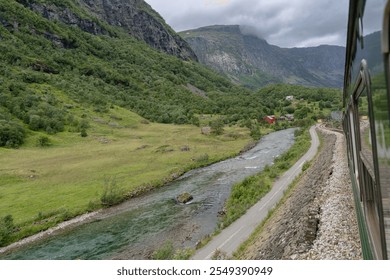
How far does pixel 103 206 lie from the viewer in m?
38.5

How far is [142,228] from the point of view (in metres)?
29.9

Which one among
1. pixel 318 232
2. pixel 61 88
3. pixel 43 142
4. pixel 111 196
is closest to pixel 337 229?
pixel 318 232

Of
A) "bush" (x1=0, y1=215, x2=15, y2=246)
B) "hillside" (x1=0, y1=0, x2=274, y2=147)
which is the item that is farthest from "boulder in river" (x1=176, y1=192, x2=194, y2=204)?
"hillside" (x1=0, y1=0, x2=274, y2=147)

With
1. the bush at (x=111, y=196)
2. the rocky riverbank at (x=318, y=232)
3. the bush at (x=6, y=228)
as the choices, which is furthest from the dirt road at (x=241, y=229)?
the bush at (x=6, y=228)

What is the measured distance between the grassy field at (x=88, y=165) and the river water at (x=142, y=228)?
395 centimetres

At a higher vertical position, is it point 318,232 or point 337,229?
point 337,229

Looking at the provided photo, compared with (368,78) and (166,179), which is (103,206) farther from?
(368,78)

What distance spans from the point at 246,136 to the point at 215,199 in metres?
56.1

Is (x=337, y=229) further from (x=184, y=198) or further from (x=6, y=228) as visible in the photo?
(x=6, y=228)

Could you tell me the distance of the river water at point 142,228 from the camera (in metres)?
25.9

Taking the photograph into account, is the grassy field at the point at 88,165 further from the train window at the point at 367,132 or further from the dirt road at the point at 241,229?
the train window at the point at 367,132

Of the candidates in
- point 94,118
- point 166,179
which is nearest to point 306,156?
point 166,179

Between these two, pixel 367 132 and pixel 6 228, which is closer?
pixel 367 132

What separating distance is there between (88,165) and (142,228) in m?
29.9
